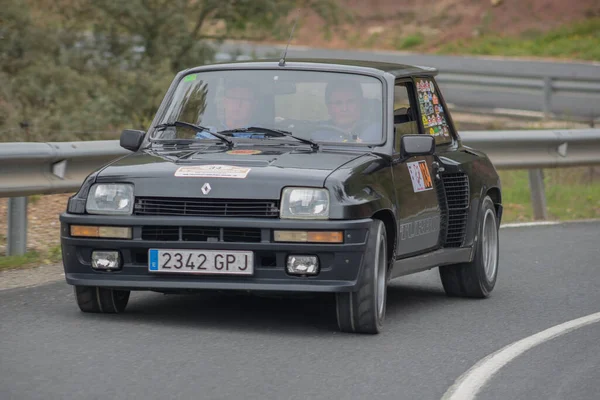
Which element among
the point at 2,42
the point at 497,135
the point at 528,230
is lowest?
the point at 528,230

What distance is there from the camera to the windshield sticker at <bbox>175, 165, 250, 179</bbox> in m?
7.11

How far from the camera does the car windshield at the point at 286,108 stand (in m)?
8.03

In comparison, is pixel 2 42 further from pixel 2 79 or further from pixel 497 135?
pixel 497 135

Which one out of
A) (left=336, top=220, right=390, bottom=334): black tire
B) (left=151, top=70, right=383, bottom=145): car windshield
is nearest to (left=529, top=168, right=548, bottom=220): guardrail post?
(left=151, top=70, right=383, bottom=145): car windshield

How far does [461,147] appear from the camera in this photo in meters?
9.34

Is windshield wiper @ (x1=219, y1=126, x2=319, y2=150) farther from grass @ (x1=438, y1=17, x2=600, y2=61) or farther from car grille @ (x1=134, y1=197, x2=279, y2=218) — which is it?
grass @ (x1=438, y1=17, x2=600, y2=61)

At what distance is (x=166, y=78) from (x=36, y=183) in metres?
9.57

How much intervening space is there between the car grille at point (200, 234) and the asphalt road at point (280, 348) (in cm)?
52

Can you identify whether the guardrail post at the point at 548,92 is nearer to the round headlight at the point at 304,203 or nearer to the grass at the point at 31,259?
the grass at the point at 31,259

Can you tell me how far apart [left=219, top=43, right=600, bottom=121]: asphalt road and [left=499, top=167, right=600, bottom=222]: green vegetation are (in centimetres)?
313

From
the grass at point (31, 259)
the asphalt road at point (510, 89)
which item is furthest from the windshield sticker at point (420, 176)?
the asphalt road at point (510, 89)

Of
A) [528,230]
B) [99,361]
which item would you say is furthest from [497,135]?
[99,361]

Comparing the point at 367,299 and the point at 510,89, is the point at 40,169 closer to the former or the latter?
the point at 367,299

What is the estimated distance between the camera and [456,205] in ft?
29.0
